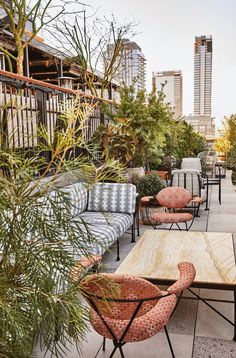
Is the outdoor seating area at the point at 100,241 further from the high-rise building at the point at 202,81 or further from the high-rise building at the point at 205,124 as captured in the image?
the high-rise building at the point at 202,81

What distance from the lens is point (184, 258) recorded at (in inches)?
136

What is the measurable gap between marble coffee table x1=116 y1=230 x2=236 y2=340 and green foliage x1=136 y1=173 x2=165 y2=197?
2242 mm

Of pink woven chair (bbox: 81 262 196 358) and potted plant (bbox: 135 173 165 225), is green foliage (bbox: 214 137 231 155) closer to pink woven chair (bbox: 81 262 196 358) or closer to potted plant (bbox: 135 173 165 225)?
potted plant (bbox: 135 173 165 225)

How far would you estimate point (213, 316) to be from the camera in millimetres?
3197

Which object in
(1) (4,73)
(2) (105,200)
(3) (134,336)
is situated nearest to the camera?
(3) (134,336)

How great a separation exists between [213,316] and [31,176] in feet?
8.06

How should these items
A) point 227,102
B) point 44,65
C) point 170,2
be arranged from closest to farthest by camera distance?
1. point 170,2
2. point 44,65
3. point 227,102

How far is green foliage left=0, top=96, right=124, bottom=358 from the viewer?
1.23 m

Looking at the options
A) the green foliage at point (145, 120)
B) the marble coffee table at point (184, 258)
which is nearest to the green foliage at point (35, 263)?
the marble coffee table at point (184, 258)

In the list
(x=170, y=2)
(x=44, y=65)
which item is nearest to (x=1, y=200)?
(x=170, y=2)

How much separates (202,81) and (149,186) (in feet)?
74.6

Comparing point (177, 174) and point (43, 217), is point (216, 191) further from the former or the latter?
point (43, 217)

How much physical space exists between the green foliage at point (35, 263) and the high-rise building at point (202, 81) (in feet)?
85.9

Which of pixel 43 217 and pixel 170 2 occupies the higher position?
pixel 170 2
